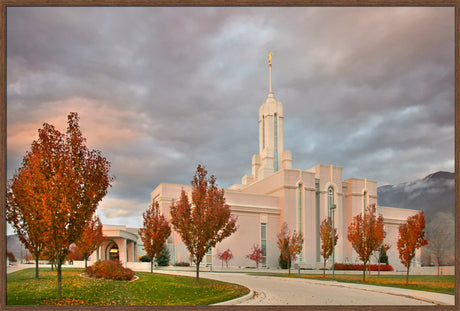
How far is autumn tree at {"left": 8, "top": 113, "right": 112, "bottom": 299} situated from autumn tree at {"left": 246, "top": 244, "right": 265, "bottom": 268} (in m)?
38.9

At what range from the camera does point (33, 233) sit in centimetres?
1602

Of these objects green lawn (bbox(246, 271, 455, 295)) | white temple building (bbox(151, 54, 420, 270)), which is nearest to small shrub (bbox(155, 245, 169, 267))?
white temple building (bbox(151, 54, 420, 270))

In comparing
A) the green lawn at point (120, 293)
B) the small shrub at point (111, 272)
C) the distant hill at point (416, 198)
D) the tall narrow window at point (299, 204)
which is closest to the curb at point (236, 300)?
the green lawn at point (120, 293)

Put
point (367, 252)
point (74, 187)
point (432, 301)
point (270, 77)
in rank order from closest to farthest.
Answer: point (74, 187) → point (432, 301) → point (367, 252) → point (270, 77)

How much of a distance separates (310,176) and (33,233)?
4946cm

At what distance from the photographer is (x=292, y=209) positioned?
59.7 m

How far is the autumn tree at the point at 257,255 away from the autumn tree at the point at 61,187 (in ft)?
128

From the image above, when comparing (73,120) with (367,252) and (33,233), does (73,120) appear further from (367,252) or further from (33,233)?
(367,252)

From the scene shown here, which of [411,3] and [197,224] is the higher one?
[411,3]

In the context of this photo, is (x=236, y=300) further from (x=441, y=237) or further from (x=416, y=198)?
(x=416, y=198)

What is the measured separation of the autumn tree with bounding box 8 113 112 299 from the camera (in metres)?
15.3

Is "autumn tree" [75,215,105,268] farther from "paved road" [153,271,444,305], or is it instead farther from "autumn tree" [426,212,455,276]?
"autumn tree" [426,212,455,276]

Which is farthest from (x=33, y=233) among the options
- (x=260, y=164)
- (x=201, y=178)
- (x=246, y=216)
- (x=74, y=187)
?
(x=260, y=164)

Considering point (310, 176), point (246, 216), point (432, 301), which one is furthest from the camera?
point (310, 176)
